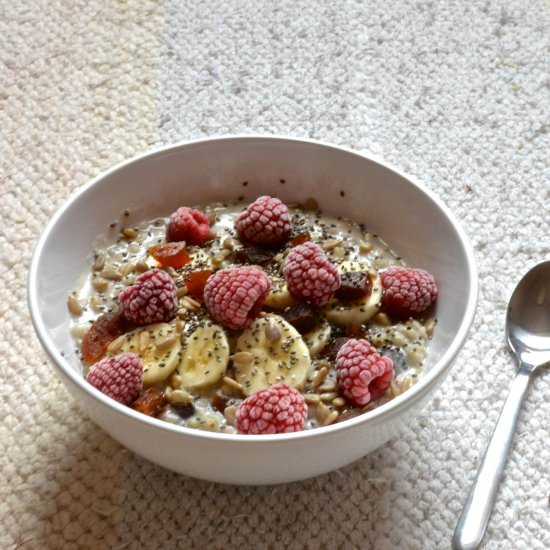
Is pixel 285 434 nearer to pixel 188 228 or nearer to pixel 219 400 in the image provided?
pixel 219 400

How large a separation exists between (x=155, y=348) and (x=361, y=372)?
25 centimetres

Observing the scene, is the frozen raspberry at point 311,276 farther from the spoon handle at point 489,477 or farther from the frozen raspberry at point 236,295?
the spoon handle at point 489,477

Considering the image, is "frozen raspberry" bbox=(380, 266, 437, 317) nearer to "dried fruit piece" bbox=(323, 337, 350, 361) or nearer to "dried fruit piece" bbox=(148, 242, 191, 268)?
"dried fruit piece" bbox=(323, 337, 350, 361)

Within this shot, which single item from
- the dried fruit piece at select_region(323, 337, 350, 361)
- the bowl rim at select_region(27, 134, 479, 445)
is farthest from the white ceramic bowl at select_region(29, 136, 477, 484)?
the dried fruit piece at select_region(323, 337, 350, 361)

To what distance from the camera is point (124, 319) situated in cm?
104

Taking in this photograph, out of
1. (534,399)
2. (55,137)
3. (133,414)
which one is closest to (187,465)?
(133,414)

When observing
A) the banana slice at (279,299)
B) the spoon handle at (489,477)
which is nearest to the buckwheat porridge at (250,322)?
the banana slice at (279,299)

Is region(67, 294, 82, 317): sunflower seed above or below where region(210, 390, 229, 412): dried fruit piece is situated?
above

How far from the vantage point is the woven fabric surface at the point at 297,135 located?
0.93 meters

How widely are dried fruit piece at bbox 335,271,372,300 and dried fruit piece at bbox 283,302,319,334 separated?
0.05 m

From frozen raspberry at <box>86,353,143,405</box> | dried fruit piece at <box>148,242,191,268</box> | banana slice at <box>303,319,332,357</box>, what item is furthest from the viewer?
dried fruit piece at <box>148,242,191,268</box>

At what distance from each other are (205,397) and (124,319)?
16 cm

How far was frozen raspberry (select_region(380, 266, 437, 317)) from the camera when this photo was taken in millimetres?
1035

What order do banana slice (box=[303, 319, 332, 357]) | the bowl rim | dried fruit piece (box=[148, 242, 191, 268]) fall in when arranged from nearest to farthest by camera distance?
the bowl rim < banana slice (box=[303, 319, 332, 357]) < dried fruit piece (box=[148, 242, 191, 268])
